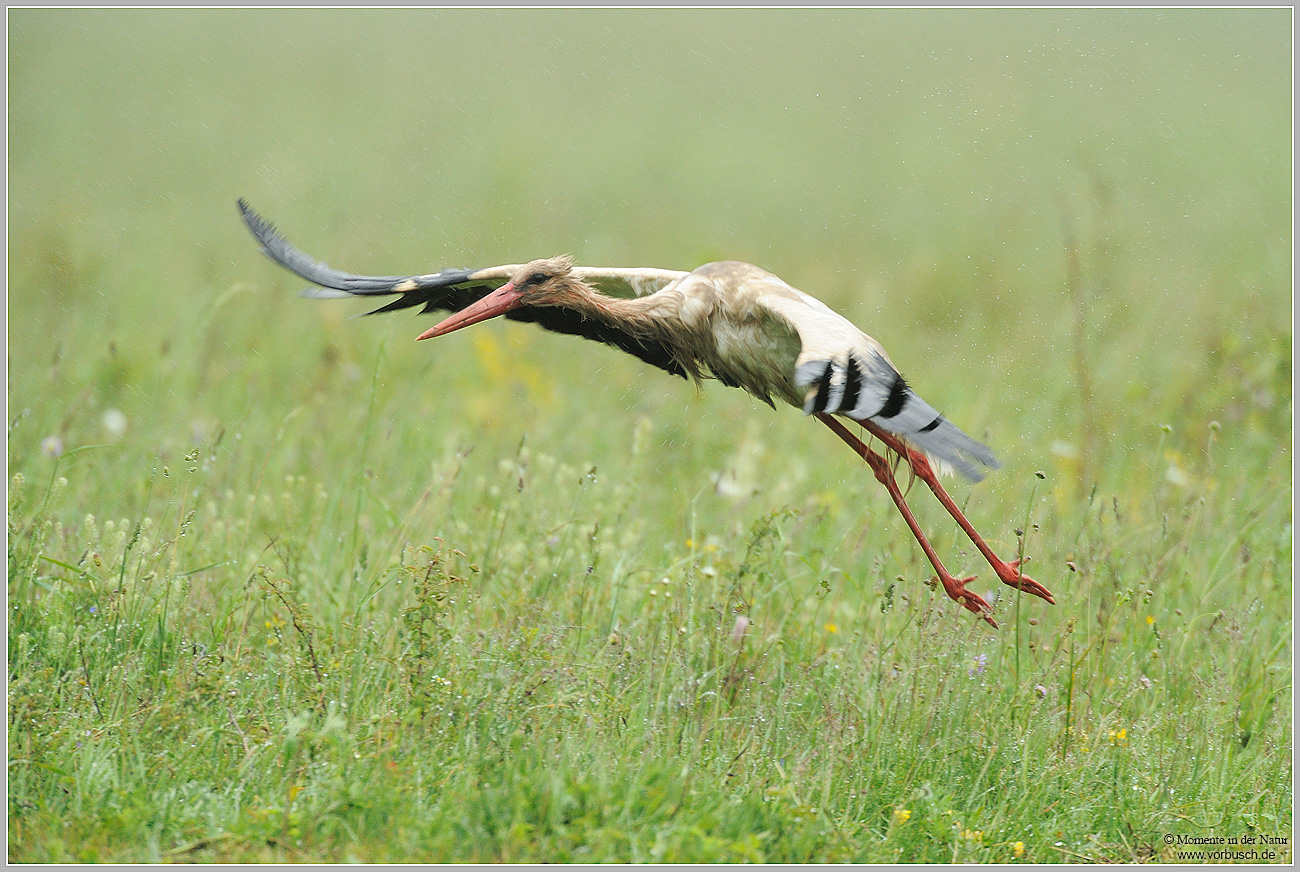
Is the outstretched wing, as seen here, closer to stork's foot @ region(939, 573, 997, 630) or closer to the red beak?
the red beak

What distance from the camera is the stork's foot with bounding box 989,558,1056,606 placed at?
436 cm

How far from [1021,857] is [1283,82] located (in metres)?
13.8

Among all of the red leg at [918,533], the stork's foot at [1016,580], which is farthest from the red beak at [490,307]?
the stork's foot at [1016,580]

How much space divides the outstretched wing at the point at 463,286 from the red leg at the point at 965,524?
1078 mm

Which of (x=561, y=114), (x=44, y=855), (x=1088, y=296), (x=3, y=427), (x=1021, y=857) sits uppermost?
(x=561, y=114)

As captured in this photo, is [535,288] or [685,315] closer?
[685,315]

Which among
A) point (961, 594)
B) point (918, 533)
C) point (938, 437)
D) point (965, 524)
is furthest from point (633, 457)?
point (938, 437)

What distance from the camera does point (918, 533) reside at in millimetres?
4578

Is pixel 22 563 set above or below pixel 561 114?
below

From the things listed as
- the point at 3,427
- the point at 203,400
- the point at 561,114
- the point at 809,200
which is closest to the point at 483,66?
the point at 561,114

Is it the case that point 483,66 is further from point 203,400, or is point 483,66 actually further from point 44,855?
point 44,855

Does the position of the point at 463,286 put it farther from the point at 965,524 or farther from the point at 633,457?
the point at 965,524

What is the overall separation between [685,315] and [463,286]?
1.14 m

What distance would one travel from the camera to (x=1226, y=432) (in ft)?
23.2
